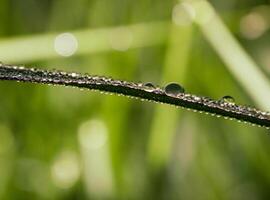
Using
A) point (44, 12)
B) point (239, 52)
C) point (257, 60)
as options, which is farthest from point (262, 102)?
point (44, 12)

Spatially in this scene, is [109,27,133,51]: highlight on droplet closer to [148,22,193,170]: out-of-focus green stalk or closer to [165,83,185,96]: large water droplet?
[148,22,193,170]: out-of-focus green stalk

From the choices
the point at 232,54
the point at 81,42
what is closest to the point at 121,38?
the point at 81,42

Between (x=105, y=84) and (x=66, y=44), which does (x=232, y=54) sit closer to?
(x=66, y=44)

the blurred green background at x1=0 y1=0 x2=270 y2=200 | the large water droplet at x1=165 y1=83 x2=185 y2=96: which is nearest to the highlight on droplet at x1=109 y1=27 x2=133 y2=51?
the blurred green background at x1=0 y1=0 x2=270 y2=200

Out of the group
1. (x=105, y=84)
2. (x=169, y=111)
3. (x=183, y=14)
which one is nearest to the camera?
(x=105, y=84)

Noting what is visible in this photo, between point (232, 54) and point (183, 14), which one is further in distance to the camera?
point (183, 14)

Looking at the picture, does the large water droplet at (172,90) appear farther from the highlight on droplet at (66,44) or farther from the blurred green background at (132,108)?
the highlight on droplet at (66,44)
